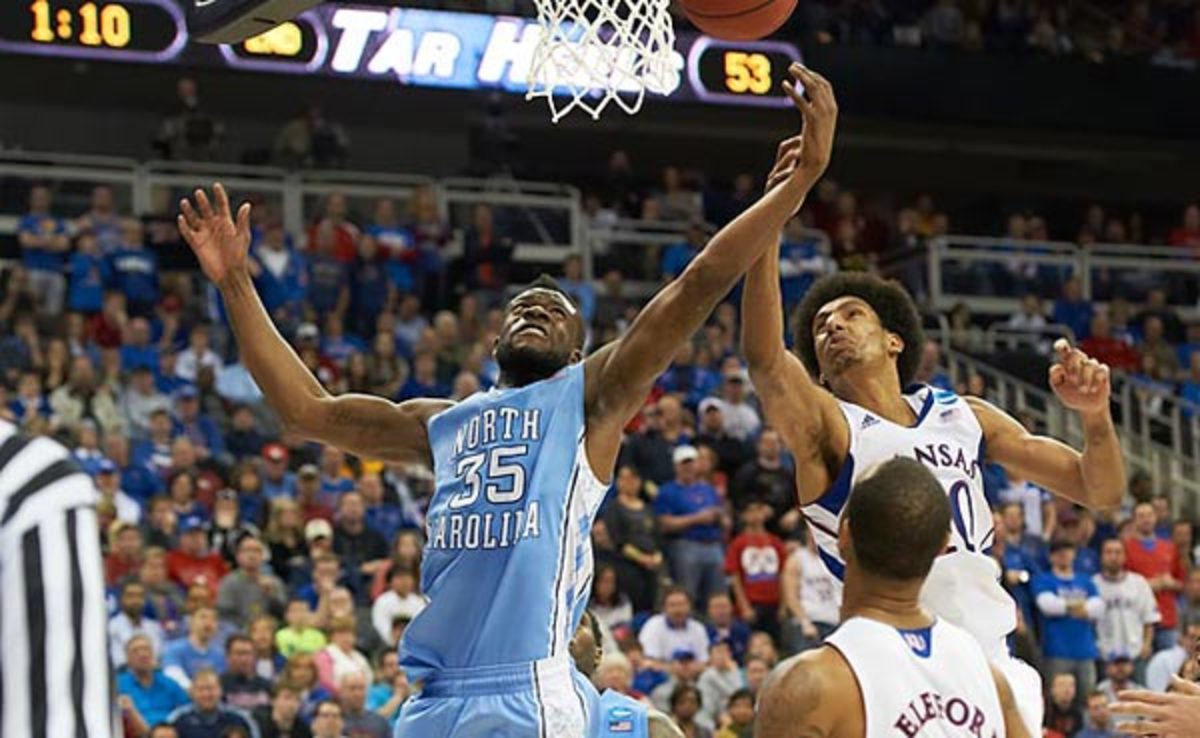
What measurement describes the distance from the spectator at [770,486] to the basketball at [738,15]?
8.69m

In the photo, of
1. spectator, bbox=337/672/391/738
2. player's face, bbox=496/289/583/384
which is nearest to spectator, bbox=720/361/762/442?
spectator, bbox=337/672/391/738

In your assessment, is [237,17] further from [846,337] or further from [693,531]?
[693,531]

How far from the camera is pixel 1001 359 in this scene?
1906cm

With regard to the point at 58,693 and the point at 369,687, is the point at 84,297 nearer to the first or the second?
the point at 369,687

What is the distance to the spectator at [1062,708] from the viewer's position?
43.5ft

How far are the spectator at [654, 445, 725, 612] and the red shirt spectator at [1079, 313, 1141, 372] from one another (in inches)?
240

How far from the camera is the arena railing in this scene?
59.9 feet

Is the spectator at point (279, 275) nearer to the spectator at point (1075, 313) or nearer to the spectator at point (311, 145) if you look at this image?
the spectator at point (311, 145)

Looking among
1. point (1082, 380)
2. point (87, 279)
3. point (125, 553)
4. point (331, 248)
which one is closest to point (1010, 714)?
point (1082, 380)

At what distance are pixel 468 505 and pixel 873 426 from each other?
3.49ft

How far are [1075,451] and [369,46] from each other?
639cm

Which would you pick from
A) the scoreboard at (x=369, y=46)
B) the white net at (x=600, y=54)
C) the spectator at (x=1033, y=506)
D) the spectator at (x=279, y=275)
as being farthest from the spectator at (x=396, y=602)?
the white net at (x=600, y=54)

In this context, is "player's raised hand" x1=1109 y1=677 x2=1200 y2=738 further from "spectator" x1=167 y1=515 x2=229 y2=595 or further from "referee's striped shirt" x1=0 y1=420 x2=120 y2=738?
"spectator" x1=167 y1=515 x2=229 y2=595

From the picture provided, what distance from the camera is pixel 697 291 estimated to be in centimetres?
533
